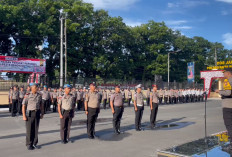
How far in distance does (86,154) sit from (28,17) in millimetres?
28696

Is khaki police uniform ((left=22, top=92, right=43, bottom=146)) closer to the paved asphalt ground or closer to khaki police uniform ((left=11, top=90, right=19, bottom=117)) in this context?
the paved asphalt ground

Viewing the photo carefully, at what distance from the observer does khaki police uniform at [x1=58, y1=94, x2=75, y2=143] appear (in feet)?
25.2

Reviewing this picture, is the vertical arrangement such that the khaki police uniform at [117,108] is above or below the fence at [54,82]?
below

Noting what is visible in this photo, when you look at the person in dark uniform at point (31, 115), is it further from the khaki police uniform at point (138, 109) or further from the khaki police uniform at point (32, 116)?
the khaki police uniform at point (138, 109)

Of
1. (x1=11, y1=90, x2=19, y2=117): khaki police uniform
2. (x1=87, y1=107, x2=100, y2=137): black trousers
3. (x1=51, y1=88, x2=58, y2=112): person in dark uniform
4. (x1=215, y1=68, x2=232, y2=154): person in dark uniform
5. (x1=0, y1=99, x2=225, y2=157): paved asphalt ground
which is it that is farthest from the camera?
(x1=51, y1=88, x2=58, y2=112): person in dark uniform

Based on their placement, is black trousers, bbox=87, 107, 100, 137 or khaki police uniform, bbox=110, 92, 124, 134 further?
khaki police uniform, bbox=110, 92, 124, 134

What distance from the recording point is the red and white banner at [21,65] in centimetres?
2228

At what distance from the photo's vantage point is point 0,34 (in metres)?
32.5

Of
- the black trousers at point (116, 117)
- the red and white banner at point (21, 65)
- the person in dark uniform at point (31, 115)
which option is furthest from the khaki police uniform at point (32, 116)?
the red and white banner at point (21, 65)

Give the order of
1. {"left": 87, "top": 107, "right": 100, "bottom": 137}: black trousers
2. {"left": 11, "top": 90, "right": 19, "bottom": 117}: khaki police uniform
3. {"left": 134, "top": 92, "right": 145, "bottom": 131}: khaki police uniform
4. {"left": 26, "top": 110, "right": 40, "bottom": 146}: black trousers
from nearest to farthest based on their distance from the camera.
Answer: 1. {"left": 26, "top": 110, "right": 40, "bottom": 146}: black trousers
2. {"left": 87, "top": 107, "right": 100, "bottom": 137}: black trousers
3. {"left": 134, "top": 92, "right": 145, "bottom": 131}: khaki police uniform
4. {"left": 11, "top": 90, "right": 19, "bottom": 117}: khaki police uniform

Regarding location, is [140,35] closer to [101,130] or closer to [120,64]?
[120,64]

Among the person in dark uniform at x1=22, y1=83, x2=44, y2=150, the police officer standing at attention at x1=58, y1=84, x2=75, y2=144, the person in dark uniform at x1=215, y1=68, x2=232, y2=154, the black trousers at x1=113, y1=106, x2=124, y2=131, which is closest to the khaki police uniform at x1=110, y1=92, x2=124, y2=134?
the black trousers at x1=113, y1=106, x2=124, y2=131

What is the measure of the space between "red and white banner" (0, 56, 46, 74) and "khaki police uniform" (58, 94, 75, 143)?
16.7 meters

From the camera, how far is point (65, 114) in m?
7.76
